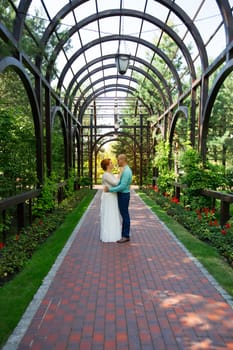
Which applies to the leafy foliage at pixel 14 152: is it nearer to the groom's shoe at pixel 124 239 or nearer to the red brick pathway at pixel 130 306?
the groom's shoe at pixel 124 239

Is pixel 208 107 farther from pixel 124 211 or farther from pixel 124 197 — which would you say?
pixel 124 211

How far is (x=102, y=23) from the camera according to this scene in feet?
41.2

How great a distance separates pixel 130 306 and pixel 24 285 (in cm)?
147

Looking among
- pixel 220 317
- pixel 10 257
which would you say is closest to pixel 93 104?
pixel 10 257

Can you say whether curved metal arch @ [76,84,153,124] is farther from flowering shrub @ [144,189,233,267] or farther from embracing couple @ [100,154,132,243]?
embracing couple @ [100,154,132,243]

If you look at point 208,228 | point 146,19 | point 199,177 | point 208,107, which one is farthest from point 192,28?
point 208,228

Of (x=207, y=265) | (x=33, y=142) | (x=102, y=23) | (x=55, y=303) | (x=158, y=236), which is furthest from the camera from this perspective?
(x=102, y=23)

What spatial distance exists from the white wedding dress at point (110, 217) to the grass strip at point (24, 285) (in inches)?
33.9

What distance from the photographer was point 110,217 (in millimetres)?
6398

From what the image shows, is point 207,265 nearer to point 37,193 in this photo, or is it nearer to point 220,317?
point 220,317

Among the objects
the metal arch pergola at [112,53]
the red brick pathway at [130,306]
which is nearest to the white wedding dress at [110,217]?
the red brick pathway at [130,306]

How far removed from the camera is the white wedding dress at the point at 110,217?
638 centimetres

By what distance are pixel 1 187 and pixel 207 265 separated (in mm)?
5532

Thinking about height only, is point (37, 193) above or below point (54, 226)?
above
